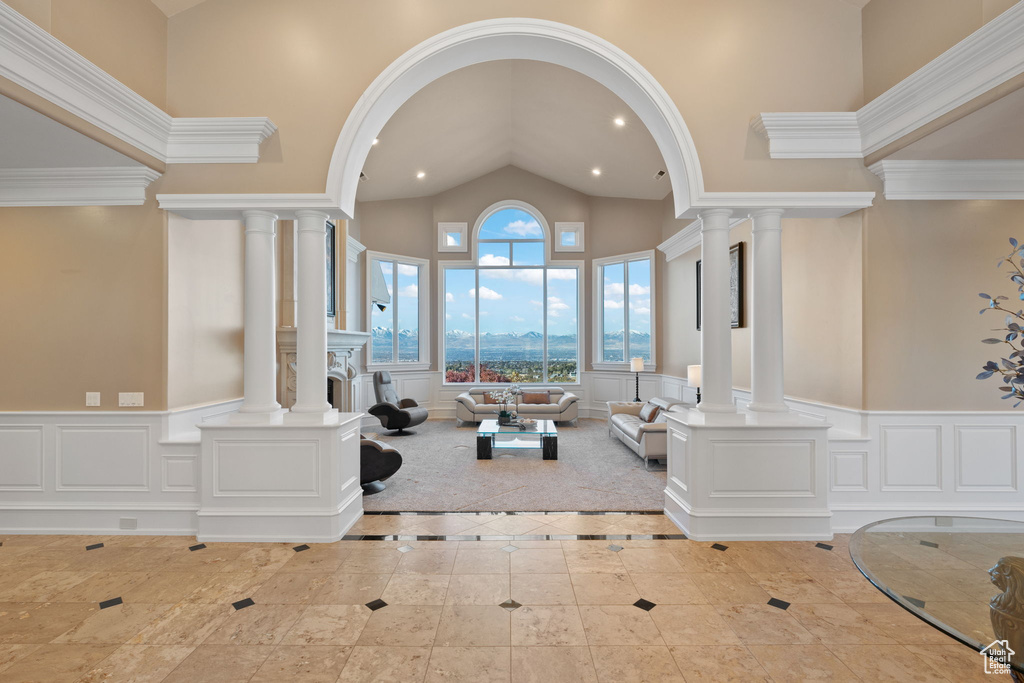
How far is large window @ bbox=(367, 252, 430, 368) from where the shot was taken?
988 centimetres

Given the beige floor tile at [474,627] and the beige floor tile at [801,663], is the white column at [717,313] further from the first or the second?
the beige floor tile at [474,627]

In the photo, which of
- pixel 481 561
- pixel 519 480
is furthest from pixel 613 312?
pixel 481 561

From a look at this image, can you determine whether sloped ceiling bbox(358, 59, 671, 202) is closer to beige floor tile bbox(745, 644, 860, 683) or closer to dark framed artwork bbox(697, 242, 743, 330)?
dark framed artwork bbox(697, 242, 743, 330)

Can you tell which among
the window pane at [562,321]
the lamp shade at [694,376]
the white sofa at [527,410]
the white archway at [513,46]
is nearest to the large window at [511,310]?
the window pane at [562,321]

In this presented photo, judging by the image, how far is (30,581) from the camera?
130 inches

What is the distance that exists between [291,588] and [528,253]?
837 centimetres

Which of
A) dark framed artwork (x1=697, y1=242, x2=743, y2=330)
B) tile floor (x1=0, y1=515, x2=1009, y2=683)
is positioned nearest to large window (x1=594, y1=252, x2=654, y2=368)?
dark framed artwork (x1=697, y1=242, x2=743, y2=330)

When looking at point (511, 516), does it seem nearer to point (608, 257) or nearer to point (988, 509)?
point (988, 509)

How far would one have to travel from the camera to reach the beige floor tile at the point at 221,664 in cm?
235

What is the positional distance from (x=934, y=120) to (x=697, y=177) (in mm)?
1495

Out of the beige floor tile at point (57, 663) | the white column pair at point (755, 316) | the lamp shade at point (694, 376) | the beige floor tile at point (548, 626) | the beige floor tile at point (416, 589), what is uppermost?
the white column pair at point (755, 316)

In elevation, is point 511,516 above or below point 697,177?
below

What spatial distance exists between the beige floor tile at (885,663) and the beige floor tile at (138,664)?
3175 mm

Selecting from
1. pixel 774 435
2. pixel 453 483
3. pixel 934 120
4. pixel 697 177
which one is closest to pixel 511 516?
pixel 453 483
